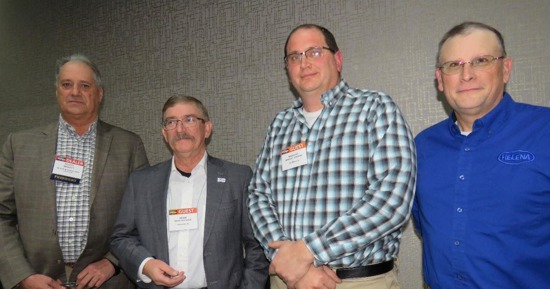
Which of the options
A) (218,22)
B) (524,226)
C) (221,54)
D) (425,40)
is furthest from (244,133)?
(524,226)

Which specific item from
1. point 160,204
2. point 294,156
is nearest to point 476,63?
point 294,156

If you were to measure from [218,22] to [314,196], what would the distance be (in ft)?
6.55

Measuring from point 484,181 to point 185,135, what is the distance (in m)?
1.51

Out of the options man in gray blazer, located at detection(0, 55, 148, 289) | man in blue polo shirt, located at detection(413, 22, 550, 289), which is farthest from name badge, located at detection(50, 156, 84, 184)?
man in blue polo shirt, located at detection(413, 22, 550, 289)

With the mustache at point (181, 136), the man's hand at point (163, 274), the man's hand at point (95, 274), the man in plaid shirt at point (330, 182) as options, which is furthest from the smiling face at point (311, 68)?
the man's hand at point (95, 274)

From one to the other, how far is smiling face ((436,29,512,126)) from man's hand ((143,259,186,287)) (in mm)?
1513

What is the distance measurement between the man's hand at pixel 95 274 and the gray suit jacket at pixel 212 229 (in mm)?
308

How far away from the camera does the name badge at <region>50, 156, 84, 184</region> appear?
2465 mm

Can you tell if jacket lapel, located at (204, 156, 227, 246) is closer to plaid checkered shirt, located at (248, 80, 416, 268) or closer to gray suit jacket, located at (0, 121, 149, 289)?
plaid checkered shirt, located at (248, 80, 416, 268)

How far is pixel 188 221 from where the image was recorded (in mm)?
2125

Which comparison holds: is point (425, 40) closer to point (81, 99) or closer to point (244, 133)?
point (244, 133)

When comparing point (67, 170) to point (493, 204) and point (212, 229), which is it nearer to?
point (212, 229)

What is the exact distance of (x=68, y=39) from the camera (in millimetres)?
3898

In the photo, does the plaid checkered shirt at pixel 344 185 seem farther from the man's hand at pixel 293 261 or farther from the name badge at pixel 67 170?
the name badge at pixel 67 170
